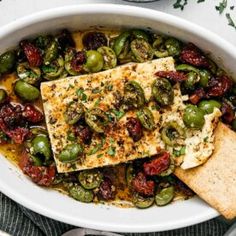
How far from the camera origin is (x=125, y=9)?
3.31 meters

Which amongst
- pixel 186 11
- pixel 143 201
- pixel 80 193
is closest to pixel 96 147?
pixel 80 193

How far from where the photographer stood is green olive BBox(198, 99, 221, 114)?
3.51 m

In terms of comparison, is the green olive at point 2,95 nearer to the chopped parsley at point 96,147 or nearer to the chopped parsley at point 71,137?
the chopped parsley at point 71,137

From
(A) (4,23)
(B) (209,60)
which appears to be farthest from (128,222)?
(A) (4,23)

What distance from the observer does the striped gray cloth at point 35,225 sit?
12.0ft

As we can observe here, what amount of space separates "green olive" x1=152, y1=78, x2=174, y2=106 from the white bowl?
0.23 meters

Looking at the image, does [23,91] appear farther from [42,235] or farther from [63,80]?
[42,235]

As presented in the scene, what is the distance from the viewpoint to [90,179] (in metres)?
3.54

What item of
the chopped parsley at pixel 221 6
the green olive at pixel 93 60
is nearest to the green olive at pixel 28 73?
the green olive at pixel 93 60

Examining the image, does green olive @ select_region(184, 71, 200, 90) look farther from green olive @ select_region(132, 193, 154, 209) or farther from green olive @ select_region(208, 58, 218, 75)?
green olive @ select_region(132, 193, 154, 209)

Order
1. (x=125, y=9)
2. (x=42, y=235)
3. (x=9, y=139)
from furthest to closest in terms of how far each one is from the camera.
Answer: (x=42, y=235) → (x=9, y=139) → (x=125, y=9)

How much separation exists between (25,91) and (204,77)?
877mm

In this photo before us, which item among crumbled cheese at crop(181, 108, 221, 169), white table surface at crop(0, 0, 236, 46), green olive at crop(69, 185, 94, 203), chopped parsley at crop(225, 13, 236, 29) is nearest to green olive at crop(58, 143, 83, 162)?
green olive at crop(69, 185, 94, 203)

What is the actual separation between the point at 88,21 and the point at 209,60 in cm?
62
